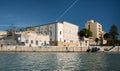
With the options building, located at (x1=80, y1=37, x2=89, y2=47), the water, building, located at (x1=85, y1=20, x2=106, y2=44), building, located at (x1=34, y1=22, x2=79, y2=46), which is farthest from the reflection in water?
building, located at (x1=85, y1=20, x2=106, y2=44)

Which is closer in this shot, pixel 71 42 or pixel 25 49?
pixel 25 49

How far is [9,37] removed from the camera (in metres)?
107

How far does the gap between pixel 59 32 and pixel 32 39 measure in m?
16.1

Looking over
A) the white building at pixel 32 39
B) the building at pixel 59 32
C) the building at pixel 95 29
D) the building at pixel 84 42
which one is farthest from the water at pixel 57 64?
the building at pixel 95 29

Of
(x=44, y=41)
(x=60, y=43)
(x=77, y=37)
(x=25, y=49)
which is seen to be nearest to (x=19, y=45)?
(x=25, y=49)

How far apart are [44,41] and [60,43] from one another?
8.64m

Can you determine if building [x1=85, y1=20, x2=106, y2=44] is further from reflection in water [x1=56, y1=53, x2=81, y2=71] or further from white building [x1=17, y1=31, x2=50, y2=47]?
reflection in water [x1=56, y1=53, x2=81, y2=71]

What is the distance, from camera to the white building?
10384cm

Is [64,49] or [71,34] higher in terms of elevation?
[71,34]

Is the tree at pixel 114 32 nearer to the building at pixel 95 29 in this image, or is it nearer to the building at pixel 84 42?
the building at pixel 84 42

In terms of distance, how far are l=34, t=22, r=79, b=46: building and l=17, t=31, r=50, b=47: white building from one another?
A: 13.1ft

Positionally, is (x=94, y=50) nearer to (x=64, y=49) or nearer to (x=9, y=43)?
(x=64, y=49)

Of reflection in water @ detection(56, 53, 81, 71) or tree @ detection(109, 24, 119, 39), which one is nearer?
reflection in water @ detection(56, 53, 81, 71)

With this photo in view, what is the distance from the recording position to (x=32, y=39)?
352 ft
